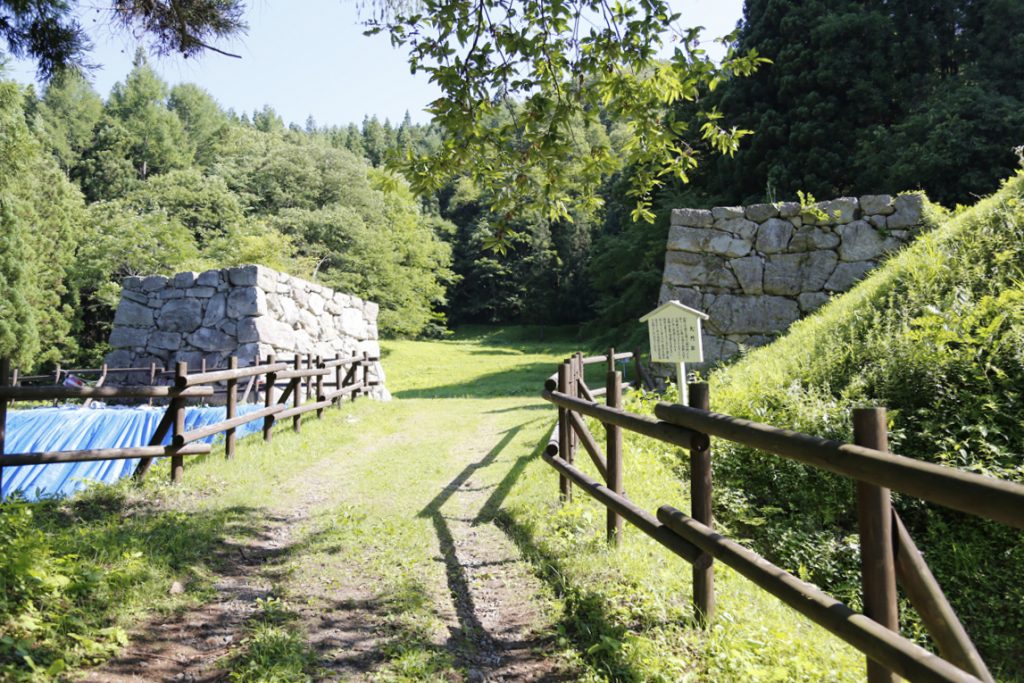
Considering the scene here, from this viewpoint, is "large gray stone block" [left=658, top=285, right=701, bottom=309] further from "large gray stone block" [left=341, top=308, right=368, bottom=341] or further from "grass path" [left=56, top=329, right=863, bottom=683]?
"large gray stone block" [left=341, top=308, right=368, bottom=341]

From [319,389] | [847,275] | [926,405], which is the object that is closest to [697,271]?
[847,275]

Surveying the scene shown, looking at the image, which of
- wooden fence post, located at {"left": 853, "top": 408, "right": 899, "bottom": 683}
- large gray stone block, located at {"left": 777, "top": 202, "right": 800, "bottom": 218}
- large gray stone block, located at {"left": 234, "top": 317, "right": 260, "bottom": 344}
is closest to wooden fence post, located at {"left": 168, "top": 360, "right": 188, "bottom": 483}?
wooden fence post, located at {"left": 853, "top": 408, "right": 899, "bottom": 683}

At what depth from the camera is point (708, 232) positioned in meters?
11.2

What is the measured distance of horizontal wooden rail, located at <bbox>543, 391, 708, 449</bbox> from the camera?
9.27ft

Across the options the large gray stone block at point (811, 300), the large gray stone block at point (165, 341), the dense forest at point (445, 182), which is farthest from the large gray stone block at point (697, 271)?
the large gray stone block at point (165, 341)

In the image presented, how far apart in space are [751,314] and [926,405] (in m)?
5.81

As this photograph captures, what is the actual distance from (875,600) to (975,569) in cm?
293

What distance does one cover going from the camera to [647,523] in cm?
314

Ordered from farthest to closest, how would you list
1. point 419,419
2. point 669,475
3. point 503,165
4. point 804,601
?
1. point 419,419
2. point 669,475
3. point 503,165
4. point 804,601

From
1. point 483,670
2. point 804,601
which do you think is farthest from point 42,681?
point 804,601

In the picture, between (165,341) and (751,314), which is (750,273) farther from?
(165,341)

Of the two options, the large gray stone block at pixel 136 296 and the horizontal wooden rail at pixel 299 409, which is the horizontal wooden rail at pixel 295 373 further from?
the large gray stone block at pixel 136 296

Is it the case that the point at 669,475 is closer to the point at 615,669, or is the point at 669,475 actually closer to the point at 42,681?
the point at 615,669

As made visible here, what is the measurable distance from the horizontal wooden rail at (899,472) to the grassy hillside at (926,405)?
6.93 feet
